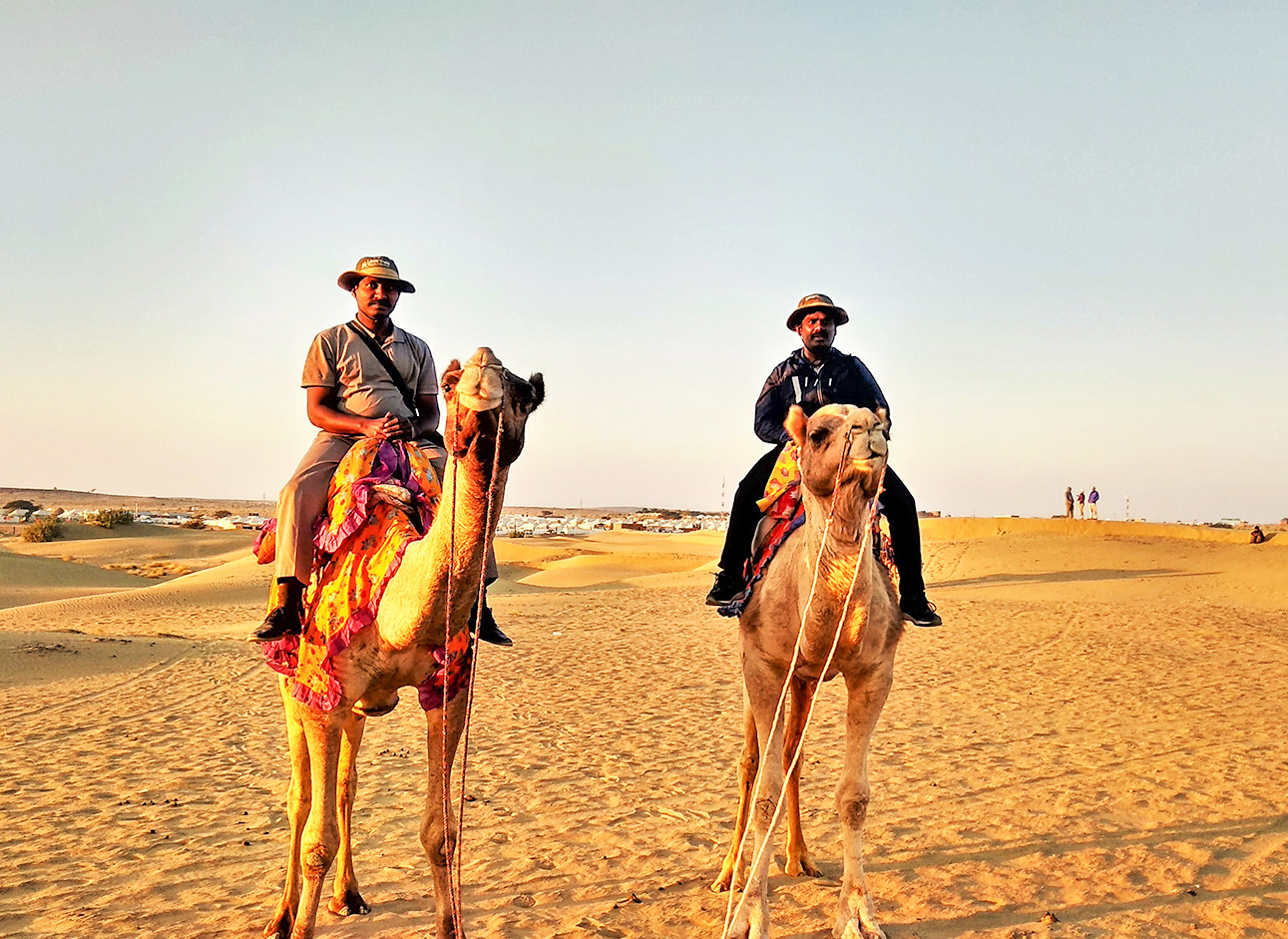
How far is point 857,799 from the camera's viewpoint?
4871 mm

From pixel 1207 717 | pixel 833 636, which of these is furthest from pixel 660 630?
pixel 833 636

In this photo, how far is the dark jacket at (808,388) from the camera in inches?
231

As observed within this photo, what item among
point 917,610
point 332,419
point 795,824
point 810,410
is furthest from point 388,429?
point 795,824

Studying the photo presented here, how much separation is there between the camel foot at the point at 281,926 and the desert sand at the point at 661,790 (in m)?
0.26

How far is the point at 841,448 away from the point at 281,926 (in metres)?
3.77

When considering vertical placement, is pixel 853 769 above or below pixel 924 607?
below

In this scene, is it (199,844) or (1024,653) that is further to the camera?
(1024,653)

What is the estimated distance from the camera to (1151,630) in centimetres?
1967

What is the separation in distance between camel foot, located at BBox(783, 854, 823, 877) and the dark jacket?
2.61 m

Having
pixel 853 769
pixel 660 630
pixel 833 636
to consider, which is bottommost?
pixel 660 630

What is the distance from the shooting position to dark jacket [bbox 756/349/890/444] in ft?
19.2

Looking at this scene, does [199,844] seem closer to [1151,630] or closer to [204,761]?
[204,761]

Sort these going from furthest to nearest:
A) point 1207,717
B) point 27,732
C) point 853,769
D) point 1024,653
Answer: point 1024,653 → point 1207,717 → point 27,732 → point 853,769

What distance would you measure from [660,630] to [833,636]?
16995 millimetres
